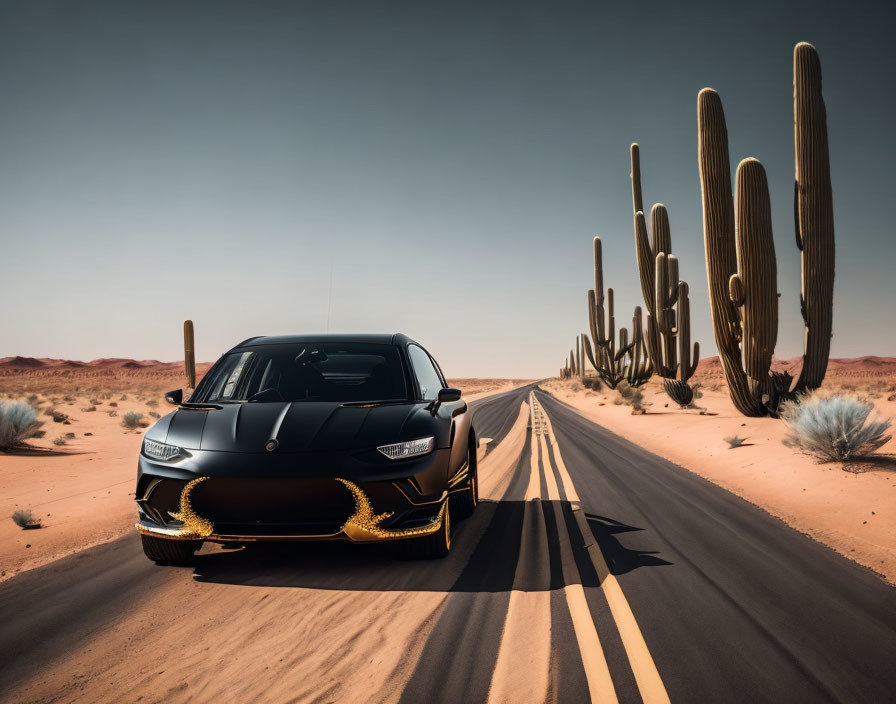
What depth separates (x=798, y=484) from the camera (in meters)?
8.13

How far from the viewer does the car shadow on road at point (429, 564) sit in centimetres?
402

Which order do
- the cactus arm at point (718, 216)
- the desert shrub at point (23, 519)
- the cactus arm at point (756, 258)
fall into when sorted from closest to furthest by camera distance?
the desert shrub at point (23, 519)
the cactus arm at point (756, 258)
the cactus arm at point (718, 216)

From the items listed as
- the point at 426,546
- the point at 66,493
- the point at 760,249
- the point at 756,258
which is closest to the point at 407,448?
the point at 426,546

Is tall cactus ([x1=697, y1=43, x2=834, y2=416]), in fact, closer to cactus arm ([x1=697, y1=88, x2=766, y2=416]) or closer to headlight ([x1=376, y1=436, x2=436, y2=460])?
cactus arm ([x1=697, y1=88, x2=766, y2=416])

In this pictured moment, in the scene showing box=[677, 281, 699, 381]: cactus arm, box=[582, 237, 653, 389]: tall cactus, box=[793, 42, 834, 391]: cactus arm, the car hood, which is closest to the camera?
the car hood

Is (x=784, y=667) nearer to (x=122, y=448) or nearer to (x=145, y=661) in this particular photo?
(x=145, y=661)

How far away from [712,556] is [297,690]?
3.66 meters

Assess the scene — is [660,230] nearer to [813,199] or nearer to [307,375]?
[813,199]

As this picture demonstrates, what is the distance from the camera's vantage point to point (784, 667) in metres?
2.87

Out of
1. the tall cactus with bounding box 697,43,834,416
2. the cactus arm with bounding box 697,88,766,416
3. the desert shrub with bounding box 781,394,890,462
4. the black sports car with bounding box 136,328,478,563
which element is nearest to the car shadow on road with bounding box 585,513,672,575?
the black sports car with bounding box 136,328,478,563

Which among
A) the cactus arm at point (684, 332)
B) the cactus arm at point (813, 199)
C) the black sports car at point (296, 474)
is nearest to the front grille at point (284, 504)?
the black sports car at point (296, 474)

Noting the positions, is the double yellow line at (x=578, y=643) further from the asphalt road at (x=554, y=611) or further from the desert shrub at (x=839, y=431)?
the desert shrub at (x=839, y=431)

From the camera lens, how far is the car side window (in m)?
5.42

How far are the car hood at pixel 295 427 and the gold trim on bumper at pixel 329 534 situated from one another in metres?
0.32
